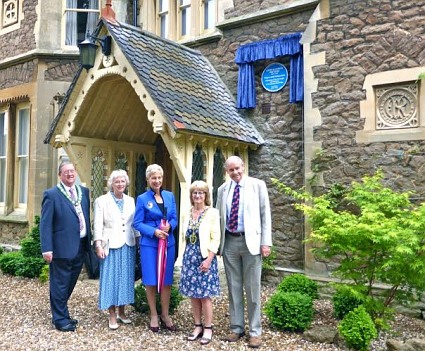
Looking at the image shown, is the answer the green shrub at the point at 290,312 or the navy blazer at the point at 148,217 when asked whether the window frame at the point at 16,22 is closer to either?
the navy blazer at the point at 148,217

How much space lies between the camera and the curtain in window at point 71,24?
11.4 m

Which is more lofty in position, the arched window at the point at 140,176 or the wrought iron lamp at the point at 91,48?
the wrought iron lamp at the point at 91,48

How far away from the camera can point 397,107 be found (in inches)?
275

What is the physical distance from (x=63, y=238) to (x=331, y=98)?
435cm

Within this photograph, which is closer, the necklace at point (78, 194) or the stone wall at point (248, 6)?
the necklace at point (78, 194)

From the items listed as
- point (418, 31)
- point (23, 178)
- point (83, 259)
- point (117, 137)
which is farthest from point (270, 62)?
point (23, 178)

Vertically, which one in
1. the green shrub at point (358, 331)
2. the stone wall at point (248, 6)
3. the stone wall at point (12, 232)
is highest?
the stone wall at point (248, 6)

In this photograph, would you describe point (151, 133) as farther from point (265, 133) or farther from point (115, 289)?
point (115, 289)

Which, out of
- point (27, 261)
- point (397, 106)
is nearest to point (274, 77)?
point (397, 106)

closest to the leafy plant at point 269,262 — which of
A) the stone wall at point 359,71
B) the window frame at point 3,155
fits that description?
the stone wall at point 359,71

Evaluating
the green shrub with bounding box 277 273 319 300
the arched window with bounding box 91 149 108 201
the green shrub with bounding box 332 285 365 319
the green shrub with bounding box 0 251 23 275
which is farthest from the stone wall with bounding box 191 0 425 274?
the green shrub with bounding box 0 251 23 275

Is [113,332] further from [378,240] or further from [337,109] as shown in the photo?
[337,109]

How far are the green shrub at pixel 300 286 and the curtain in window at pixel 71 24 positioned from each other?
7592 mm

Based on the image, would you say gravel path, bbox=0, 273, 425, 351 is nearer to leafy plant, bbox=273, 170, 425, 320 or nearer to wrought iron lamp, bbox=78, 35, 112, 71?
leafy plant, bbox=273, 170, 425, 320
